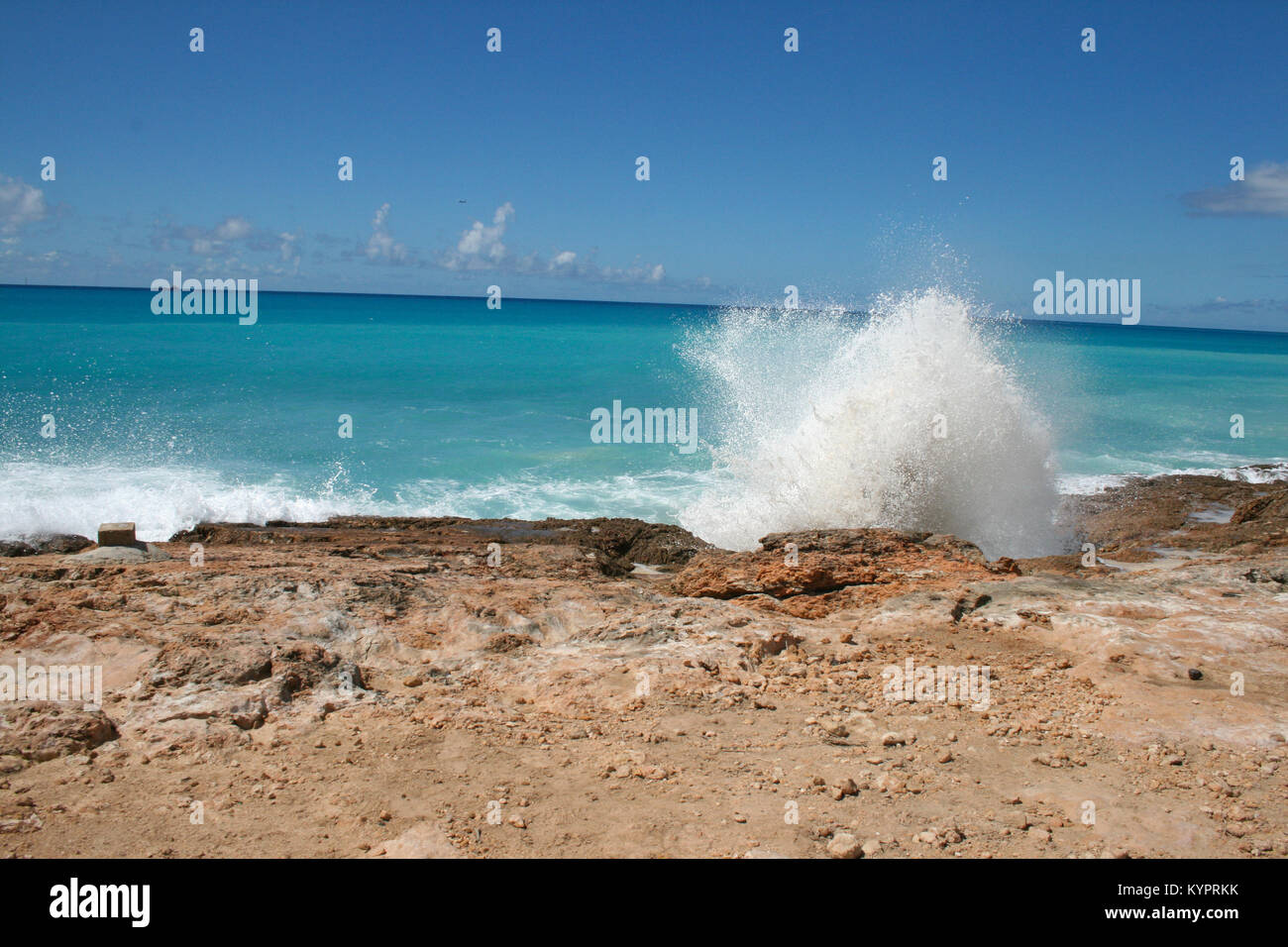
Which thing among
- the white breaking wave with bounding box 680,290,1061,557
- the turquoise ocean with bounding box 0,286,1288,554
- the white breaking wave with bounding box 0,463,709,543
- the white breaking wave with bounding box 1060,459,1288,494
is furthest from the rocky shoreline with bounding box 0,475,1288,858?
the white breaking wave with bounding box 1060,459,1288,494

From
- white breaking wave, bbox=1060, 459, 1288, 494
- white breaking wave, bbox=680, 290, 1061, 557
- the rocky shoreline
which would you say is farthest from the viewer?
white breaking wave, bbox=1060, 459, 1288, 494

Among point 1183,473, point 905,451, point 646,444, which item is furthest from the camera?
point 646,444

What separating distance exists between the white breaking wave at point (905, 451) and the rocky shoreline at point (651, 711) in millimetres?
2823

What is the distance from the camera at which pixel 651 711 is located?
4.50m

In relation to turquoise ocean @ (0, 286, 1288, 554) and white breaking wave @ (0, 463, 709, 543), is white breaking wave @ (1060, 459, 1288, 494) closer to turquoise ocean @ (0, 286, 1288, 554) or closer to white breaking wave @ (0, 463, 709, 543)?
turquoise ocean @ (0, 286, 1288, 554)

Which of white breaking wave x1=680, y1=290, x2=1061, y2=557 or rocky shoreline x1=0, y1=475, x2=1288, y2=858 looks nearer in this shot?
rocky shoreline x1=0, y1=475, x2=1288, y2=858

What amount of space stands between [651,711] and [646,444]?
14.5 m

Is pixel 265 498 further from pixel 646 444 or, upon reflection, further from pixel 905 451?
pixel 905 451

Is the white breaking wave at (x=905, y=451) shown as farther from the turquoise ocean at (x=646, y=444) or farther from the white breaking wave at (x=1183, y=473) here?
the white breaking wave at (x=1183, y=473)

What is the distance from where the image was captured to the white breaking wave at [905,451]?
9.98 metres

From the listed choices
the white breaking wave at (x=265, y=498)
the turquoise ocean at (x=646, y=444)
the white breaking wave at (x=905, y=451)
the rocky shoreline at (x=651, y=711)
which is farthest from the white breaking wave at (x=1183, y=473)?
the rocky shoreline at (x=651, y=711)

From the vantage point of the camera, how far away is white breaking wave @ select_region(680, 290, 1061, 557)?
32.8 ft

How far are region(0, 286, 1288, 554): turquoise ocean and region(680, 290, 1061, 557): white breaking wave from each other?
31mm

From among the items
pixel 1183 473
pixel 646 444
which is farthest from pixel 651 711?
pixel 1183 473
